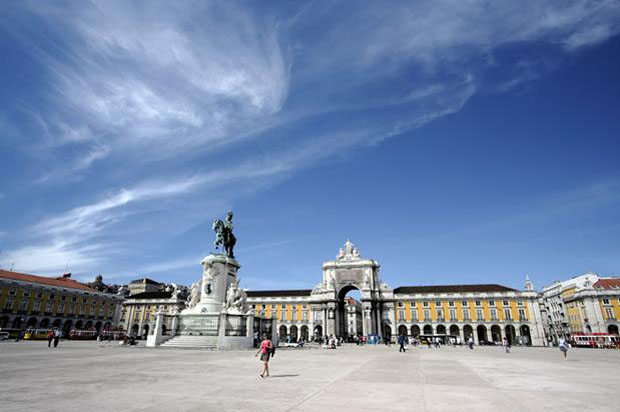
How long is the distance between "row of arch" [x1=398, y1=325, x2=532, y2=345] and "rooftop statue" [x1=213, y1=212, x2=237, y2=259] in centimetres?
5763

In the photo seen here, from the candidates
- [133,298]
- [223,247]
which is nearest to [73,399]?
[223,247]

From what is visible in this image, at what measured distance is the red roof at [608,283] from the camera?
6625 centimetres

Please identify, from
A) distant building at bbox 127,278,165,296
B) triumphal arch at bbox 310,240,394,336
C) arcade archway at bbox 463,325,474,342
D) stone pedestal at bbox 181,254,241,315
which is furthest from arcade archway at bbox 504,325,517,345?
distant building at bbox 127,278,165,296

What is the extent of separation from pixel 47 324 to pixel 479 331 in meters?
84.1

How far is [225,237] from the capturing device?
30078 mm

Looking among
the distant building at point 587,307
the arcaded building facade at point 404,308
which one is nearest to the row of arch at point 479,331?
the arcaded building facade at point 404,308

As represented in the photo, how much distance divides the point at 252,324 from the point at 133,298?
75840 mm

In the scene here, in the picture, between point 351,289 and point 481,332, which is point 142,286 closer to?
point 351,289

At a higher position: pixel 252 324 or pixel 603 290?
pixel 603 290

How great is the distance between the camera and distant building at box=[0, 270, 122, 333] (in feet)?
188

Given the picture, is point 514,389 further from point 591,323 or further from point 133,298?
point 133,298

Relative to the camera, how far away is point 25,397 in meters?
6.43

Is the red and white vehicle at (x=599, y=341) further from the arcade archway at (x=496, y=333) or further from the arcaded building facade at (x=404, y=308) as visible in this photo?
the arcade archway at (x=496, y=333)

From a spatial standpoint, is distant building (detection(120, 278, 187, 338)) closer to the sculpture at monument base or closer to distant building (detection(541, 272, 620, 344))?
the sculpture at monument base
